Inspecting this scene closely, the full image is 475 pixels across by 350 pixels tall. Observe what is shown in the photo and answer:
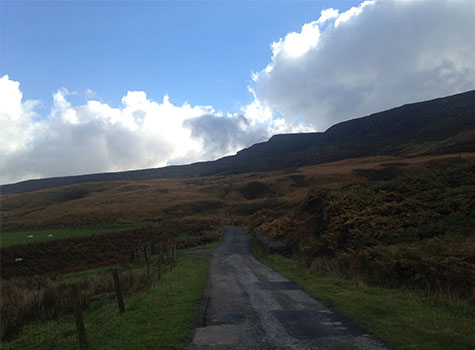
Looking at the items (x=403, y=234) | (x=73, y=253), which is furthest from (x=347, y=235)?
(x=73, y=253)

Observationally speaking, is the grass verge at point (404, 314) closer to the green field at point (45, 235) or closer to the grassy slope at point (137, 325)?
the grassy slope at point (137, 325)

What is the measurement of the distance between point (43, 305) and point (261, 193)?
85.5 meters

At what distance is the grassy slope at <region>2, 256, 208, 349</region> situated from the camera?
8758mm

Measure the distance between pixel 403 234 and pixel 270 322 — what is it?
1169cm

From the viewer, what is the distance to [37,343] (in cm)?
1173

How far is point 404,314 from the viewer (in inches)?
370

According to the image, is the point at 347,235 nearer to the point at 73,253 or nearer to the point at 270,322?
the point at 270,322

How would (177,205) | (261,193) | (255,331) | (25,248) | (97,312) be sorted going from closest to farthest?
(255,331)
(97,312)
(25,248)
(177,205)
(261,193)

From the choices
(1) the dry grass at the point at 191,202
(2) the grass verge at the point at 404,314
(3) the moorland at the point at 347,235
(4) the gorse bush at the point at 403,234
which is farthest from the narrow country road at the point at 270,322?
(1) the dry grass at the point at 191,202

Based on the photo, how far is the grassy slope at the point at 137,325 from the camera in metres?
8.76

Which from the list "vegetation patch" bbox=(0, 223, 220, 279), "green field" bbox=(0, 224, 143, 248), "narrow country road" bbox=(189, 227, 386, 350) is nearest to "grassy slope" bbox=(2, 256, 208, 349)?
"narrow country road" bbox=(189, 227, 386, 350)

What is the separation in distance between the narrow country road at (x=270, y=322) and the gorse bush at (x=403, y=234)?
3932 millimetres

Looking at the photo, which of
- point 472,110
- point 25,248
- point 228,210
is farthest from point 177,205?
point 472,110

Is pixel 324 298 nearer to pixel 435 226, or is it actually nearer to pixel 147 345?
pixel 147 345
